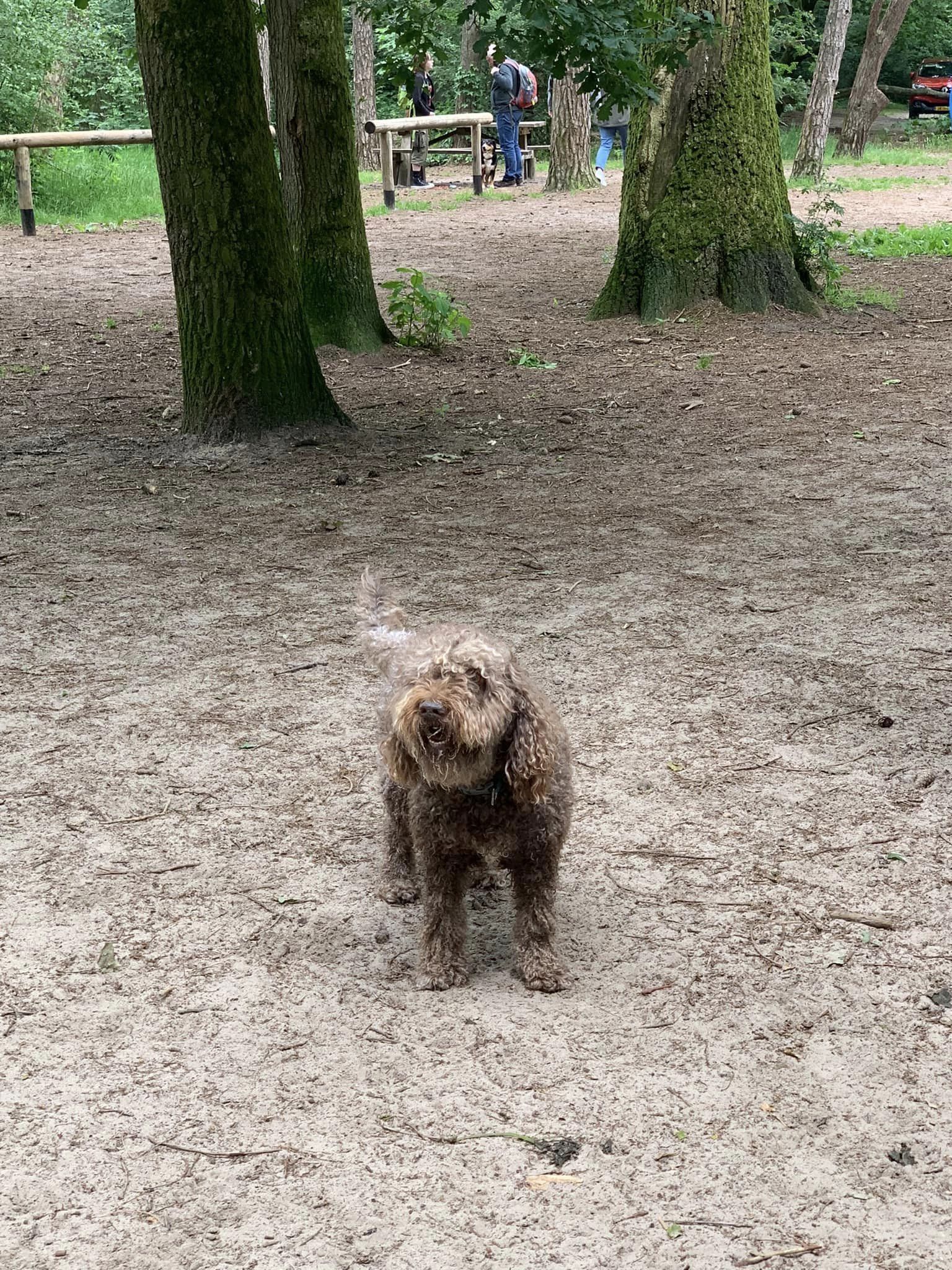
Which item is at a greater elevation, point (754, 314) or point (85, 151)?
point (85, 151)

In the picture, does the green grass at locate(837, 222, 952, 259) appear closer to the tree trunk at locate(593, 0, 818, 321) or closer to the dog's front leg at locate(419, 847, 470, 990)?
the tree trunk at locate(593, 0, 818, 321)

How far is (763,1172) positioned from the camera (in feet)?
8.87

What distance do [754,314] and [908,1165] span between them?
9.31 meters

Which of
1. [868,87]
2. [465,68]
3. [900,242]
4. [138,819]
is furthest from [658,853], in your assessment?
[465,68]

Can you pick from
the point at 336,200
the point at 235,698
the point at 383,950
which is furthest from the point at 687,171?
the point at 383,950

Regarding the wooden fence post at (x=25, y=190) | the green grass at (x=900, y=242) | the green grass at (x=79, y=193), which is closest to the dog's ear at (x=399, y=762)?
the green grass at (x=900, y=242)

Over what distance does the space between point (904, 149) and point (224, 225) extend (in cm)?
2989

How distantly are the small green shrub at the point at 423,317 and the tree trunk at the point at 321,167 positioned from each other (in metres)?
0.26

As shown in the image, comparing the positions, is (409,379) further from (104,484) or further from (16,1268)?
(16,1268)

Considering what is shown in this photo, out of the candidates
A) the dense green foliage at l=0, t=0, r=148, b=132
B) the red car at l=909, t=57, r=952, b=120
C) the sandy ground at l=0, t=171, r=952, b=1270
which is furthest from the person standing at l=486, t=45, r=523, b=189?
the red car at l=909, t=57, r=952, b=120

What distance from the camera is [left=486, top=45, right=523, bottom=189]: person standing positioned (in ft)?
80.2

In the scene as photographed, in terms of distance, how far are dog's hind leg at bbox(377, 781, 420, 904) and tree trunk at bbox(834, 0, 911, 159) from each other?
29.0 metres

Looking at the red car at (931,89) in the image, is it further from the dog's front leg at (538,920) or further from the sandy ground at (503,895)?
the dog's front leg at (538,920)

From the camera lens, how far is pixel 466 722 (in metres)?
2.98
